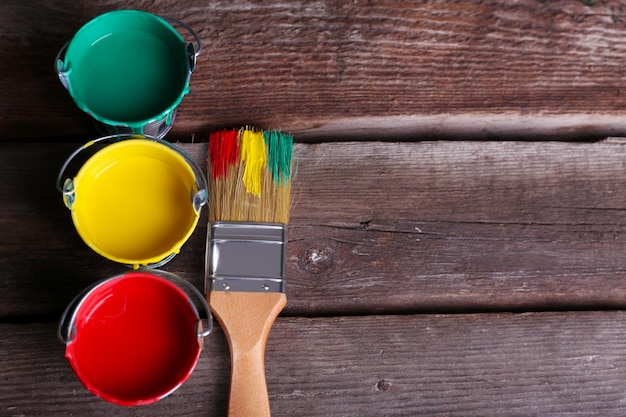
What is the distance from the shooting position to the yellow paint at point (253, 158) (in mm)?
966

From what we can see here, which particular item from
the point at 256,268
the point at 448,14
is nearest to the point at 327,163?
the point at 256,268

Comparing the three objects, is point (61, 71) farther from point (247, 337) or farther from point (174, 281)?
point (247, 337)

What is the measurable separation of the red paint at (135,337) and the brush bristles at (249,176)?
5.8 inches

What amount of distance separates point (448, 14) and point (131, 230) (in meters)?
0.61

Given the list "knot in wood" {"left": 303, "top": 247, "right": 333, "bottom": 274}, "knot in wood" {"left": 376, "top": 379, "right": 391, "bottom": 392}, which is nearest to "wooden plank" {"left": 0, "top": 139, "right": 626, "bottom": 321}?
"knot in wood" {"left": 303, "top": 247, "right": 333, "bottom": 274}

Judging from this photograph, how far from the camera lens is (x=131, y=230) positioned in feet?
2.91

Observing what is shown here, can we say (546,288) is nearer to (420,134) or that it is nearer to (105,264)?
(420,134)

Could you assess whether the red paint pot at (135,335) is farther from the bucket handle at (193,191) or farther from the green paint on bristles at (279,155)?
the green paint on bristles at (279,155)

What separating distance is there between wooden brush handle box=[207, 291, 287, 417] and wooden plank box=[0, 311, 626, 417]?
0.04 m

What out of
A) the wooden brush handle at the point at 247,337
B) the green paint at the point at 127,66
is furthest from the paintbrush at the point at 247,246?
the green paint at the point at 127,66

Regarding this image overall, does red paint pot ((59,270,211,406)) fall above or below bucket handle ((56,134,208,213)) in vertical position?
below

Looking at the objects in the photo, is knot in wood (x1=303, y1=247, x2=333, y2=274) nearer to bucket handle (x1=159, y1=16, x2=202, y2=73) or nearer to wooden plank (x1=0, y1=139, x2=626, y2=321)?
wooden plank (x1=0, y1=139, x2=626, y2=321)

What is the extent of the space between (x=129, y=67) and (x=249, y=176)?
23cm

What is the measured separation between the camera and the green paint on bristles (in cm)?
98
